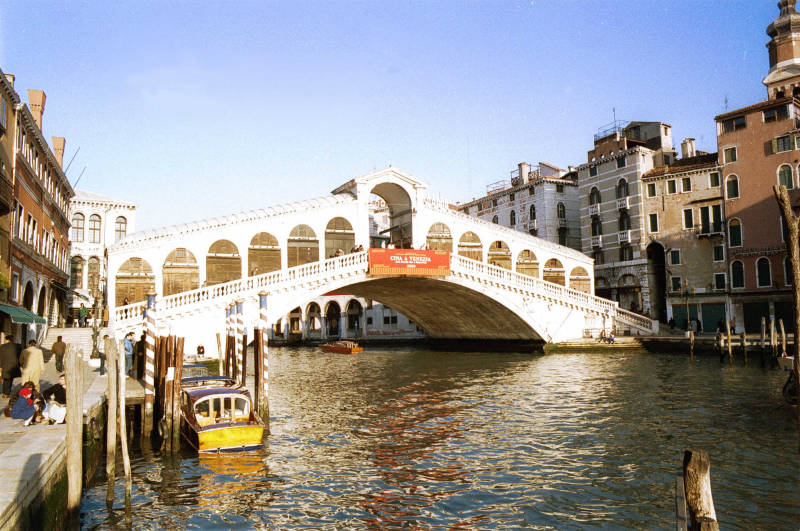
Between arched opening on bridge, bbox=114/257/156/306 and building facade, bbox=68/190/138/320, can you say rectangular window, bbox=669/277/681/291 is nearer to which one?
arched opening on bridge, bbox=114/257/156/306

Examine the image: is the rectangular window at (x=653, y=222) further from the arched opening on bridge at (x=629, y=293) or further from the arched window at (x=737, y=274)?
the arched window at (x=737, y=274)

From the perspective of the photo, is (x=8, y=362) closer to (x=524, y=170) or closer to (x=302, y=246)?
(x=302, y=246)

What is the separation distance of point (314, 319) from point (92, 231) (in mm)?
24468

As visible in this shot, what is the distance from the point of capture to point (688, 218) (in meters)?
38.6

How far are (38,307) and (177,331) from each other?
619 cm

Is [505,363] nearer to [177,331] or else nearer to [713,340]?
[713,340]

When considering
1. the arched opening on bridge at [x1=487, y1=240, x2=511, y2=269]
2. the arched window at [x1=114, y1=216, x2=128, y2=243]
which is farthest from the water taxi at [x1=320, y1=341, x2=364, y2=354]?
the arched window at [x1=114, y1=216, x2=128, y2=243]

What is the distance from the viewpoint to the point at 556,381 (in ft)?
73.8

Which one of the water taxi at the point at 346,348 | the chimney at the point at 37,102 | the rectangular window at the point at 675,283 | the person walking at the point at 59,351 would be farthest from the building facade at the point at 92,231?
the rectangular window at the point at 675,283

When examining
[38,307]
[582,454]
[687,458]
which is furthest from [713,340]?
[38,307]

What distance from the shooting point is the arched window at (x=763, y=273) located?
3462cm

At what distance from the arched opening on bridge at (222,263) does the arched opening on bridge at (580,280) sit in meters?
20.5

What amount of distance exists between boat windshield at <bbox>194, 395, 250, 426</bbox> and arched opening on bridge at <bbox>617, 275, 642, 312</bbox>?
31996mm

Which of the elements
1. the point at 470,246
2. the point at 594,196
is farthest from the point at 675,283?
the point at 470,246
